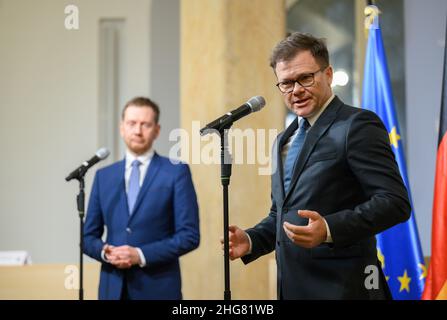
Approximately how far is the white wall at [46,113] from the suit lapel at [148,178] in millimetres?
1666

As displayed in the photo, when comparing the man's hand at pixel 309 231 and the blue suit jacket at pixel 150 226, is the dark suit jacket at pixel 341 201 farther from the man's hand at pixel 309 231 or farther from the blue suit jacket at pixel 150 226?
the blue suit jacket at pixel 150 226

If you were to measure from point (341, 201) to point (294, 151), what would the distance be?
0.83 ft

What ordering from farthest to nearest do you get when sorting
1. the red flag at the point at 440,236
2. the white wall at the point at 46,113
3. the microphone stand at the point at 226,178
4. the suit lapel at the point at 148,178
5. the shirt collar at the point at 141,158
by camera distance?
the white wall at the point at 46,113, the shirt collar at the point at 141,158, the suit lapel at the point at 148,178, the red flag at the point at 440,236, the microphone stand at the point at 226,178

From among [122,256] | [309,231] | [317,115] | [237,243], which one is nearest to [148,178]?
[122,256]

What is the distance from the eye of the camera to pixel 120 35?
4.74 m

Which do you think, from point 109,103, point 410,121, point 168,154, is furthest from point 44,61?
point 410,121

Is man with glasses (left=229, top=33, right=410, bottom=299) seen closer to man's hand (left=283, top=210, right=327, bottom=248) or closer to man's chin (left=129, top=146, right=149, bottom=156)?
man's hand (left=283, top=210, right=327, bottom=248)

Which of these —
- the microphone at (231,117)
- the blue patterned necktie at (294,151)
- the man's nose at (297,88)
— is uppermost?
the man's nose at (297,88)

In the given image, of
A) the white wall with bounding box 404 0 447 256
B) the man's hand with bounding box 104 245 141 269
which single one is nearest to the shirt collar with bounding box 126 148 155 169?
the man's hand with bounding box 104 245 141 269

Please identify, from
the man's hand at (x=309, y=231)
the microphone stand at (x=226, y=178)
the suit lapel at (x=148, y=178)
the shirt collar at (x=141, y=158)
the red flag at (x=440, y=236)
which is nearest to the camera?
the man's hand at (x=309, y=231)

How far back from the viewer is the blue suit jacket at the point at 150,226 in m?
2.86

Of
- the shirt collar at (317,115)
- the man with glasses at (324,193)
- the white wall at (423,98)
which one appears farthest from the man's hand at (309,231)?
the white wall at (423,98)

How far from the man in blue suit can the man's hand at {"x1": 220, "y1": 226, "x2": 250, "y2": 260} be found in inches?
38.6

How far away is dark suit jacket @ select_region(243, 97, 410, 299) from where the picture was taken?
5.48 ft
